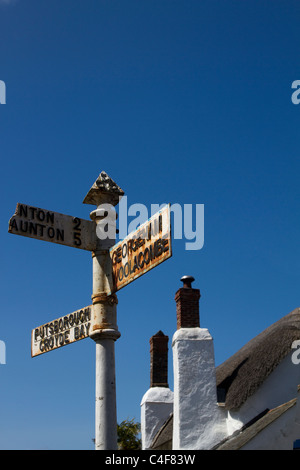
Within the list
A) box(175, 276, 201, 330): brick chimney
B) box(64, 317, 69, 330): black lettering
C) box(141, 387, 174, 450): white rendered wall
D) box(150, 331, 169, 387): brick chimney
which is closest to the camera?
box(64, 317, 69, 330): black lettering

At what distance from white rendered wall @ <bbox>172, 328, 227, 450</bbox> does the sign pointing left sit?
28.9 feet

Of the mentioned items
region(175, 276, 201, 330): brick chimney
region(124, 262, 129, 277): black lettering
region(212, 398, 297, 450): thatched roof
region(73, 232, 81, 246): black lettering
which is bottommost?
region(212, 398, 297, 450): thatched roof

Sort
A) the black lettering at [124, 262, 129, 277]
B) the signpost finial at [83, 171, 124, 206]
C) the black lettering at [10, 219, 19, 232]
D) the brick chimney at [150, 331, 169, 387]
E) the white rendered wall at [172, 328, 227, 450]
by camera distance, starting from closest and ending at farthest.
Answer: the black lettering at [124, 262, 129, 277]
the black lettering at [10, 219, 19, 232]
the signpost finial at [83, 171, 124, 206]
the white rendered wall at [172, 328, 227, 450]
the brick chimney at [150, 331, 169, 387]

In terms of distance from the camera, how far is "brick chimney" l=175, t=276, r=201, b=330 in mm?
14648

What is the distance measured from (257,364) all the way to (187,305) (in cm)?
223

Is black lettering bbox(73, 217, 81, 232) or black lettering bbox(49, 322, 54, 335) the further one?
black lettering bbox(49, 322, 54, 335)

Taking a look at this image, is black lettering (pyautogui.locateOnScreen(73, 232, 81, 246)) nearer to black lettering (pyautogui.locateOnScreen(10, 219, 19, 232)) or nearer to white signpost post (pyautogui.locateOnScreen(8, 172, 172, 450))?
white signpost post (pyautogui.locateOnScreen(8, 172, 172, 450))

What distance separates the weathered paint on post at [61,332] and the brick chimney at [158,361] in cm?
1236

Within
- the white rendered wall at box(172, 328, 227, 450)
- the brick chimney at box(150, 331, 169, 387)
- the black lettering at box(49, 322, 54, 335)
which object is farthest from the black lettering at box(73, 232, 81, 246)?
the brick chimney at box(150, 331, 169, 387)

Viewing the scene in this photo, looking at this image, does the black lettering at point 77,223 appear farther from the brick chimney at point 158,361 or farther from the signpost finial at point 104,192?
the brick chimney at point 158,361

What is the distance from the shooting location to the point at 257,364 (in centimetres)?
1407

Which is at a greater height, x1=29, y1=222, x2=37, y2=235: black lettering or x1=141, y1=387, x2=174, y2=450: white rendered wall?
x1=29, y1=222, x2=37, y2=235: black lettering
